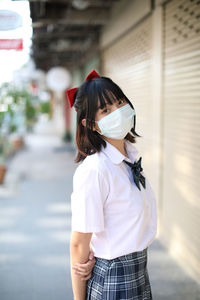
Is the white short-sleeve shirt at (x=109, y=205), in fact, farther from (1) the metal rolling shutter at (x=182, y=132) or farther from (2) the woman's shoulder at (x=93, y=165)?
(1) the metal rolling shutter at (x=182, y=132)

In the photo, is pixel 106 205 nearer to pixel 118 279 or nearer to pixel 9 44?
pixel 118 279

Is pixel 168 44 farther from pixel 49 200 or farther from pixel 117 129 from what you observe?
→ pixel 49 200

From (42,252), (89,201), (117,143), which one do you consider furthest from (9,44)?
(89,201)

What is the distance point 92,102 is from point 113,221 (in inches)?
21.6

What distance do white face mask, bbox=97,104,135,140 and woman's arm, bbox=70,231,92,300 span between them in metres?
0.48

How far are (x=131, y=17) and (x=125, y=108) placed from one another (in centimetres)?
377

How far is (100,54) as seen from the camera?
25.7 feet

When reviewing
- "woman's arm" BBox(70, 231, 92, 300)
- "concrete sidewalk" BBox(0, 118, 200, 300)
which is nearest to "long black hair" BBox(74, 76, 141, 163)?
"woman's arm" BBox(70, 231, 92, 300)

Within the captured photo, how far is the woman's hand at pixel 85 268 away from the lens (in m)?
1.61

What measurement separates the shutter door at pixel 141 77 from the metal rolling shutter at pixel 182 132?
55 centimetres

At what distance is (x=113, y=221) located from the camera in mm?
1563

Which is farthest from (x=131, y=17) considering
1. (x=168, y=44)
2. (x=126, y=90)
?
(x=168, y=44)

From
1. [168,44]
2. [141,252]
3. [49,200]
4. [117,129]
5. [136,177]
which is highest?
[168,44]

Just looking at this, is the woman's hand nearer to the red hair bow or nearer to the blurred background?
the red hair bow
